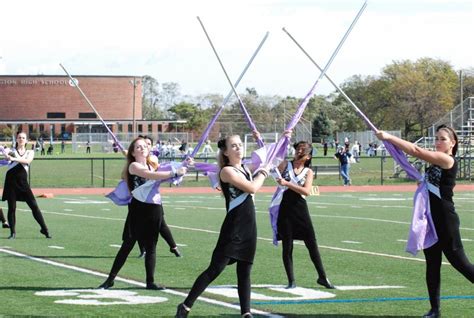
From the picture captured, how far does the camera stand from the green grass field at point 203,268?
407 inches

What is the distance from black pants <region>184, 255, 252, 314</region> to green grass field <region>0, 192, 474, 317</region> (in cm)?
58

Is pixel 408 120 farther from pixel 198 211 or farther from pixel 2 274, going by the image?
pixel 2 274

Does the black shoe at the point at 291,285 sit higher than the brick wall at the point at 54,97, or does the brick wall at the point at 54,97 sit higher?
the brick wall at the point at 54,97

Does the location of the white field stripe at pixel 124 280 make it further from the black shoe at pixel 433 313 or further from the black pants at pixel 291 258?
the black shoe at pixel 433 313

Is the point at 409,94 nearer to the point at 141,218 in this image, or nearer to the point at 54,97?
the point at 54,97

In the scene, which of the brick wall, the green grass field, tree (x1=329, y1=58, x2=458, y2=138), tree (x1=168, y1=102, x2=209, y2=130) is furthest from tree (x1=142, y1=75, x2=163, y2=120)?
the green grass field

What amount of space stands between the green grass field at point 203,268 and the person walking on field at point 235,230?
61cm

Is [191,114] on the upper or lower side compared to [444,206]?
upper

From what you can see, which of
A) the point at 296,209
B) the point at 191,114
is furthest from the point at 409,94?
the point at 296,209

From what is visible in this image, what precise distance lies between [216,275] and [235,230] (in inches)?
17.5

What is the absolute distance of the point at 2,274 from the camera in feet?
43.5

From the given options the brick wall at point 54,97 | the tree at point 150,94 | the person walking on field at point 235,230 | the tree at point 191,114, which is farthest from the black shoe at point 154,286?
the tree at point 150,94

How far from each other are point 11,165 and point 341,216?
364 inches

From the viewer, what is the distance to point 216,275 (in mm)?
9352
